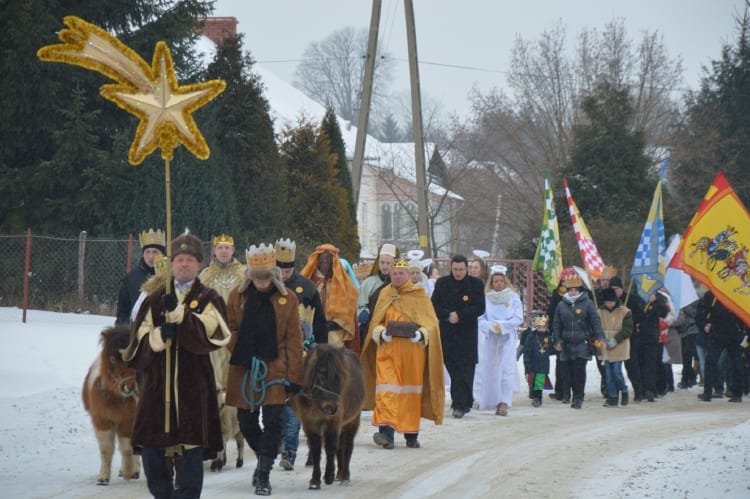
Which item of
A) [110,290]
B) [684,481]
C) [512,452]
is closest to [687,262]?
[512,452]

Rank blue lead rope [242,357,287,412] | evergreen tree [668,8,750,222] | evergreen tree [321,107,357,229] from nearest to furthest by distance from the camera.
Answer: blue lead rope [242,357,287,412]
evergreen tree [321,107,357,229]
evergreen tree [668,8,750,222]

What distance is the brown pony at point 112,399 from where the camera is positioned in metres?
9.34

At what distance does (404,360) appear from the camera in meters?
12.5

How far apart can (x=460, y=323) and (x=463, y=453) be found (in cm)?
374

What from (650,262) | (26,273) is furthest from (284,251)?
(650,262)

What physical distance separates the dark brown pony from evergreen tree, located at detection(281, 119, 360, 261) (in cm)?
2045

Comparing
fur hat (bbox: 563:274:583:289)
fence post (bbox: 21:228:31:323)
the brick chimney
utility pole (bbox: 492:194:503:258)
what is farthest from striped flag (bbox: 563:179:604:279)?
the brick chimney

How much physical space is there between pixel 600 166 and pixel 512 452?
22.6 metres

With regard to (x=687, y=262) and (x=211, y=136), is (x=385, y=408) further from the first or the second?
(x=211, y=136)

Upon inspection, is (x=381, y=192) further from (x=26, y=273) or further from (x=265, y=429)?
(x=265, y=429)

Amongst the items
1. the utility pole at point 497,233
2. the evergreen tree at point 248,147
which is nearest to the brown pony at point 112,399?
the evergreen tree at point 248,147

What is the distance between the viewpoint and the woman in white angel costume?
16500mm

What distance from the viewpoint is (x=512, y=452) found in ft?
39.1

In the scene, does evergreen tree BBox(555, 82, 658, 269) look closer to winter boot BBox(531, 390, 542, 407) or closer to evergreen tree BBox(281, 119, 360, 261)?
evergreen tree BBox(281, 119, 360, 261)
